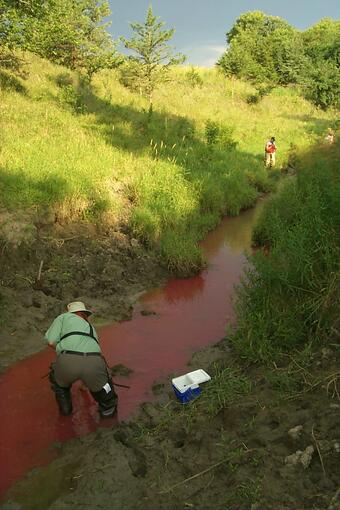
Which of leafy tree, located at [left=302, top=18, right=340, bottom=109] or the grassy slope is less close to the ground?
leafy tree, located at [left=302, top=18, right=340, bottom=109]

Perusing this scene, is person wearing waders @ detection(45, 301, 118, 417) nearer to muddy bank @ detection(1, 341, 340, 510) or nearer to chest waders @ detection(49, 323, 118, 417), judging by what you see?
chest waders @ detection(49, 323, 118, 417)

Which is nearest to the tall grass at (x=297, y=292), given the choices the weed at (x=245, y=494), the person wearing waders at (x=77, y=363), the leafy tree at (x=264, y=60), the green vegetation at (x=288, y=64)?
the person wearing waders at (x=77, y=363)

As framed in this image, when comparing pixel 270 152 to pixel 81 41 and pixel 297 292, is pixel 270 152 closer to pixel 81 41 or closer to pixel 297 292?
pixel 81 41

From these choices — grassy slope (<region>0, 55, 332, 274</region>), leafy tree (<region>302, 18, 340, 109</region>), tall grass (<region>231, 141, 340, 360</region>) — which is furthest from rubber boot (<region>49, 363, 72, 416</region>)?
leafy tree (<region>302, 18, 340, 109</region>)

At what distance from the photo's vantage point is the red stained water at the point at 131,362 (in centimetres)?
496

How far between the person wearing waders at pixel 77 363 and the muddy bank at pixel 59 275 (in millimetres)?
1495

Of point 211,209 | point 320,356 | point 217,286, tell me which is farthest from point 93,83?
point 320,356

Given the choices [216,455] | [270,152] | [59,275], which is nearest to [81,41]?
[270,152]

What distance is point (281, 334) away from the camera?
5402mm

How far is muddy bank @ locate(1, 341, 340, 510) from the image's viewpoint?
3.46 m

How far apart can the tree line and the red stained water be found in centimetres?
961

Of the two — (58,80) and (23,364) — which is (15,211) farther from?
(58,80)

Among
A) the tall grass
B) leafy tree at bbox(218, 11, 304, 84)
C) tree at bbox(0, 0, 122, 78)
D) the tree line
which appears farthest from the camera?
leafy tree at bbox(218, 11, 304, 84)

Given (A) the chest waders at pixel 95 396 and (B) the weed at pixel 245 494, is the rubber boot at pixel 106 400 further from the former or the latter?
(B) the weed at pixel 245 494
